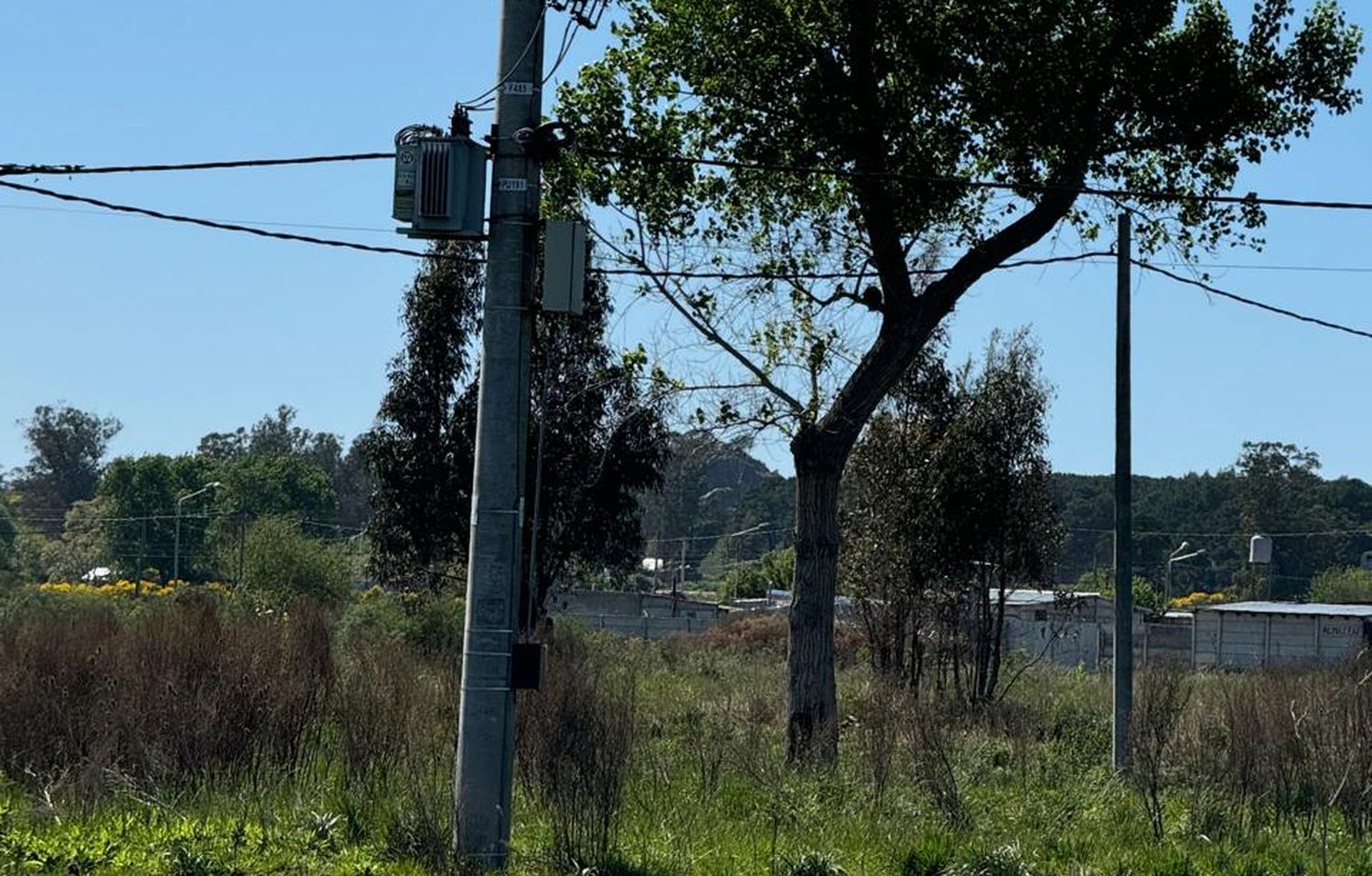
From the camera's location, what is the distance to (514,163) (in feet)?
Answer: 38.6

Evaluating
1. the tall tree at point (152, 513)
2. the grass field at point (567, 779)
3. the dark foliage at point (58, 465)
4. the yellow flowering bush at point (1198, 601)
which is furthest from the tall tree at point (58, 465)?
the grass field at point (567, 779)

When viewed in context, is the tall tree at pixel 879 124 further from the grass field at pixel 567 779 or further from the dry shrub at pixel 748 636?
the dry shrub at pixel 748 636

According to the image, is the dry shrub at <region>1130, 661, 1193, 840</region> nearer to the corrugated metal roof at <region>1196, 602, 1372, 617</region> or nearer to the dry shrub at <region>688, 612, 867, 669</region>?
the dry shrub at <region>688, 612, 867, 669</region>

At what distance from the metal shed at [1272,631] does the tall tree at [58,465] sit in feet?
382

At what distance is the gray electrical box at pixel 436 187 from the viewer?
1140cm


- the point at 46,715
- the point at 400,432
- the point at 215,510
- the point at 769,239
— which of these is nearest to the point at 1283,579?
the point at 215,510

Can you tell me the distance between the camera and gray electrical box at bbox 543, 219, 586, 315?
1142 cm

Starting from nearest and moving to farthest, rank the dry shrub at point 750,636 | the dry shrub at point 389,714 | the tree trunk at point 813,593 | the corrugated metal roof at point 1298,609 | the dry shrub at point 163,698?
the dry shrub at point 389,714 → the dry shrub at point 163,698 → the tree trunk at point 813,593 → the dry shrub at point 750,636 → the corrugated metal roof at point 1298,609

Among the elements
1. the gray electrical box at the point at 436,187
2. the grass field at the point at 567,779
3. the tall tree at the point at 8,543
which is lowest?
the grass field at the point at 567,779

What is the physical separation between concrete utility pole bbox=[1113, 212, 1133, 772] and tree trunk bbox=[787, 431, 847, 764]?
315cm

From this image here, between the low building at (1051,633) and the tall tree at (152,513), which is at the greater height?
the tall tree at (152,513)

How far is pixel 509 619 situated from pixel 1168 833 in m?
6.46

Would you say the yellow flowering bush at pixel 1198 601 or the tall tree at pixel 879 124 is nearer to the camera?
the tall tree at pixel 879 124

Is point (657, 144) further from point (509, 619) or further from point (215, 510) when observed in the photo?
point (215, 510)
